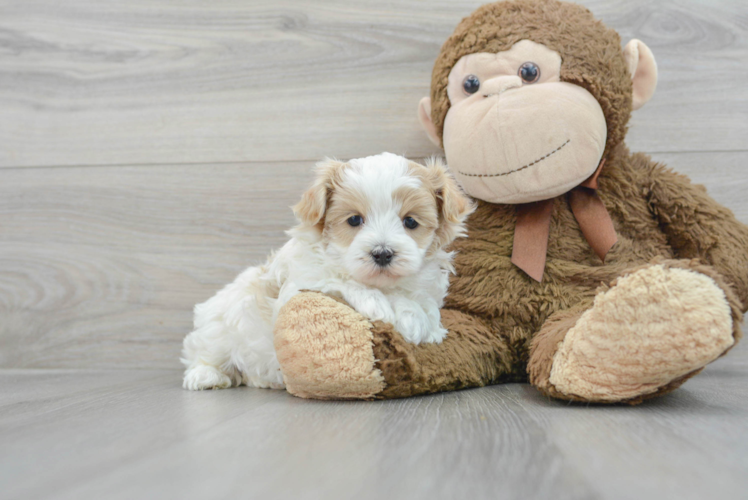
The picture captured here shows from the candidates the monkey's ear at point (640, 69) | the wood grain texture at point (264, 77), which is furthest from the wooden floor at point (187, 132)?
the monkey's ear at point (640, 69)

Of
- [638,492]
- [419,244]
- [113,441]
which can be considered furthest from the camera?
[419,244]

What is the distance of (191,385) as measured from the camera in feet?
3.93

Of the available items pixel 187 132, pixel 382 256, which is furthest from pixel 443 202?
pixel 187 132

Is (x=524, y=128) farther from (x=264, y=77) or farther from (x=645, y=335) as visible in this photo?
(x=264, y=77)

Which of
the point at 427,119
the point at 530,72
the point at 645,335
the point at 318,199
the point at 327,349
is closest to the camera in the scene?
the point at 645,335

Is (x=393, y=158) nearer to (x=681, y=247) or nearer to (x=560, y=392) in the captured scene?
(x=560, y=392)

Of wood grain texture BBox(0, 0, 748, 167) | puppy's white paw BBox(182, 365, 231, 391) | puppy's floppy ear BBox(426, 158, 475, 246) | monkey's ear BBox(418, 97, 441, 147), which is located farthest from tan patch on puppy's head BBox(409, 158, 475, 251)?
puppy's white paw BBox(182, 365, 231, 391)

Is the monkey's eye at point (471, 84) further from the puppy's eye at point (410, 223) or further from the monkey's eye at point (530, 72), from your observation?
the puppy's eye at point (410, 223)

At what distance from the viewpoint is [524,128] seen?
1077mm

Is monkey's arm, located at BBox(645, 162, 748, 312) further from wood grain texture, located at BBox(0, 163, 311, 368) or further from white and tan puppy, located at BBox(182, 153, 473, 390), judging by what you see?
wood grain texture, located at BBox(0, 163, 311, 368)

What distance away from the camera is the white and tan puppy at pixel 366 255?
Result: 99 cm

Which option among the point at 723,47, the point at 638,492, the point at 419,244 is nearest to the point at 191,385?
the point at 419,244

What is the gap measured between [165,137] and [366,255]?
36.7 inches

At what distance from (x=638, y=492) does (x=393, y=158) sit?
0.72 metres
